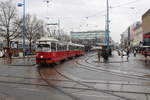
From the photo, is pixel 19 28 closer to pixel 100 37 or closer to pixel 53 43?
pixel 53 43

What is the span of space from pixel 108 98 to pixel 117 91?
1504 millimetres

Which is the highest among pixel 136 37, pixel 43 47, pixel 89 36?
pixel 89 36

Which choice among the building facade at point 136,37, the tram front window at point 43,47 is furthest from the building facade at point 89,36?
the tram front window at point 43,47

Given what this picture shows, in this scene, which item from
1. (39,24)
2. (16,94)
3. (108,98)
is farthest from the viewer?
(39,24)

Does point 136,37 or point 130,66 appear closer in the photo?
point 130,66

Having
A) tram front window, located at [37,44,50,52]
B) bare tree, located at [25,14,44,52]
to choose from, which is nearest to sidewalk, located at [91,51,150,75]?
tram front window, located at [37,44,50,52]

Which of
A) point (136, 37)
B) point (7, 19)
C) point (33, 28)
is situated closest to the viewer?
point (7, 19)

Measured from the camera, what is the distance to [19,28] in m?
45.8

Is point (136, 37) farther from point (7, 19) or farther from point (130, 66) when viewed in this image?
point (130, 66)

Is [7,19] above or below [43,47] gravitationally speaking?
above

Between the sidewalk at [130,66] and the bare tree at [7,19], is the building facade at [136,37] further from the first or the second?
the sidewalk at [130,66]

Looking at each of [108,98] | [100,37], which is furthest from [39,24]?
[100,37]

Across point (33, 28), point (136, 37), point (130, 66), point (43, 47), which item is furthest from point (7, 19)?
point (136, 37)

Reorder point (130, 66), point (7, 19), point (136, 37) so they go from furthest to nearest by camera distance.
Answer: point (136, 37) → point (7, 19) → point (130, 66)
